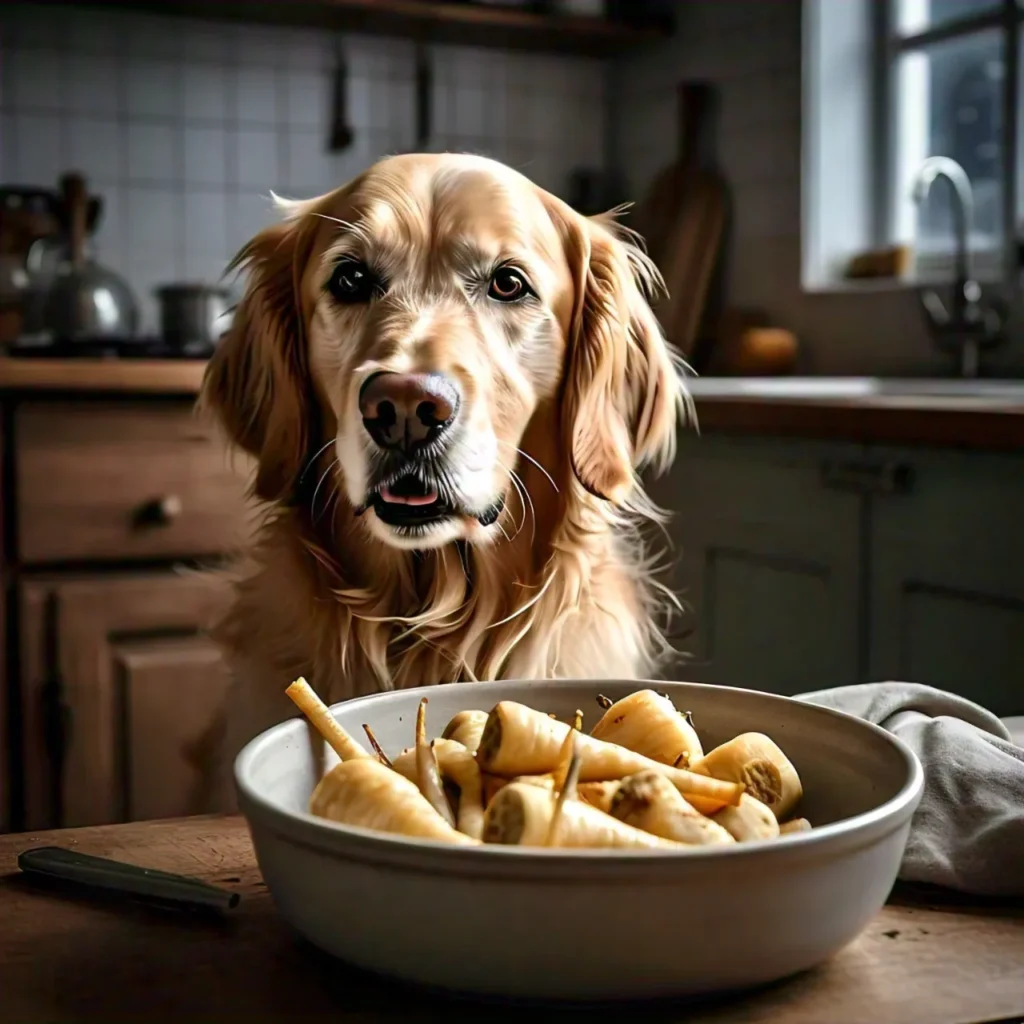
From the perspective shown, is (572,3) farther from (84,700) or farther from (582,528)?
(582,528)

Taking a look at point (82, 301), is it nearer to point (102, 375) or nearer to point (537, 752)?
point (102, 375)

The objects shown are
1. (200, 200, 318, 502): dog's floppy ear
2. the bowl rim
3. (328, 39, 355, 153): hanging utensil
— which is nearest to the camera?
the bowl rim

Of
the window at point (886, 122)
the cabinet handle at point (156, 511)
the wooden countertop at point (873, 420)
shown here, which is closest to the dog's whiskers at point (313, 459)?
the wooden countertop at point (873, 420)

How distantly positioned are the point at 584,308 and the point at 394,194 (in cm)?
23

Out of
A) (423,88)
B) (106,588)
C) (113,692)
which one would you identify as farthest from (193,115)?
(113,692)

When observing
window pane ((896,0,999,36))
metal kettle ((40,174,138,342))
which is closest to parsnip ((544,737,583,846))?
metal kettle ((40,174,138,342))

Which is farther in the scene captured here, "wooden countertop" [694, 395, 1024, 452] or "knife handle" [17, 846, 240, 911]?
"wooden countertop" [694, 395, 1024, 452]

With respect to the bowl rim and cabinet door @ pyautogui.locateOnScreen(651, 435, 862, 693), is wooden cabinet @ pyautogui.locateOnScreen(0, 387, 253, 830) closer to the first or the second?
cabinet door @ pyautogui.locateOnScreen(651, 435, 862, 693)

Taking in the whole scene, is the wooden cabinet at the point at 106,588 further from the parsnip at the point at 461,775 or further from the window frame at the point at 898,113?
the parsnip at the point at 461,775

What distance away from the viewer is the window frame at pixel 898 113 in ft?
8.90

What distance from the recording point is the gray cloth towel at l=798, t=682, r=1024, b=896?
22.8 inches

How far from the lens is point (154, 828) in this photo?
0.67 meters

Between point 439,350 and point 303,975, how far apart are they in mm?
681

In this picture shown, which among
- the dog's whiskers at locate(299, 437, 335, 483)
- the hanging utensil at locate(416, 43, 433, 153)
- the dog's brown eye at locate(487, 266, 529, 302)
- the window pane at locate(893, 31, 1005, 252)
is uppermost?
the hanging utensil at locate(416, 43, 433, 153)
